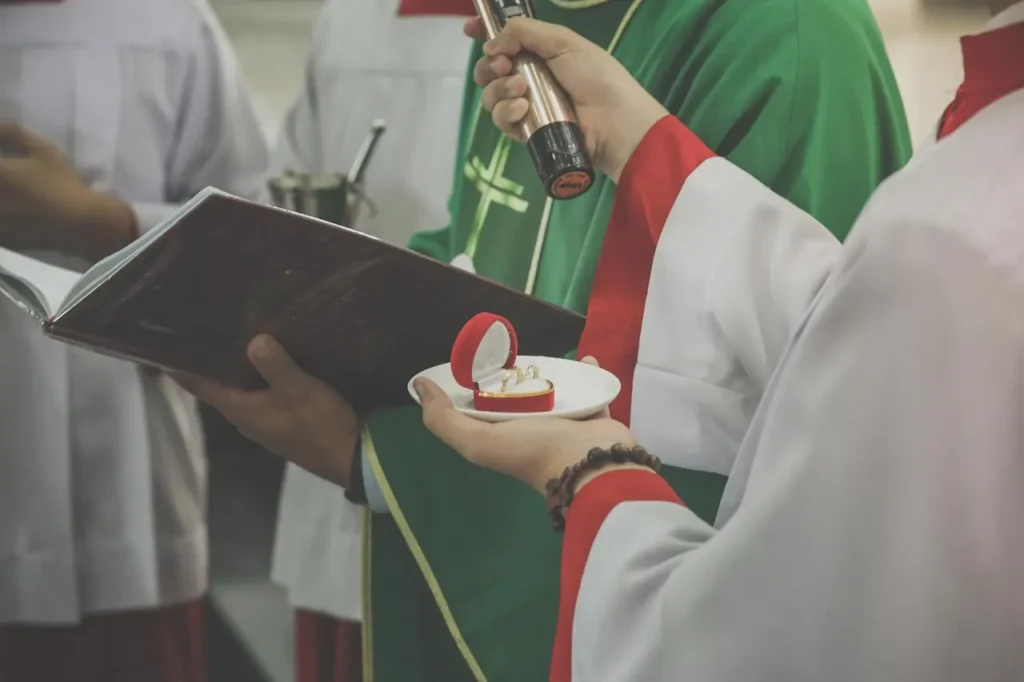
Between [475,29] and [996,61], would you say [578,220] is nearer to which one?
[475,29]

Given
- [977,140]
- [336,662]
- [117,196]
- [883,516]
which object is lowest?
[336,662]

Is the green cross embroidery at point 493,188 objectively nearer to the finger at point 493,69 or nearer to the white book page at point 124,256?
the finger at point 493,69

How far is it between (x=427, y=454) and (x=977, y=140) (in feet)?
1.72

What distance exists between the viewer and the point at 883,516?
492 millimetres

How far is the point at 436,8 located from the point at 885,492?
58.8 inches

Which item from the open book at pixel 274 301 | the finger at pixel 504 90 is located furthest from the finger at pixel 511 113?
the open book at pixel 274 301

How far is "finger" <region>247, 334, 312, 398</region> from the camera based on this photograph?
844mm

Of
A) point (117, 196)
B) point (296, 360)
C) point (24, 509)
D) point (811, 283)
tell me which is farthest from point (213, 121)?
point (811, 283)

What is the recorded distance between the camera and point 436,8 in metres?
1.84

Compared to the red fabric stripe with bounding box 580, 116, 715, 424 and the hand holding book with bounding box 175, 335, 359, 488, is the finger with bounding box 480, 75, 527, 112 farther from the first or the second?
the hand holding book with bounding box 175, 335, 359, 488

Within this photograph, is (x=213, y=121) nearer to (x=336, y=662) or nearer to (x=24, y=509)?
(x=24, y=509)

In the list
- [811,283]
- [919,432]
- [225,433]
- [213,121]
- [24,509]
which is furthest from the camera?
[225,433]

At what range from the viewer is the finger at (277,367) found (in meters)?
0.84

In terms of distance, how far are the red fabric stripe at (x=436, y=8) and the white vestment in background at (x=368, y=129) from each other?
2cm
